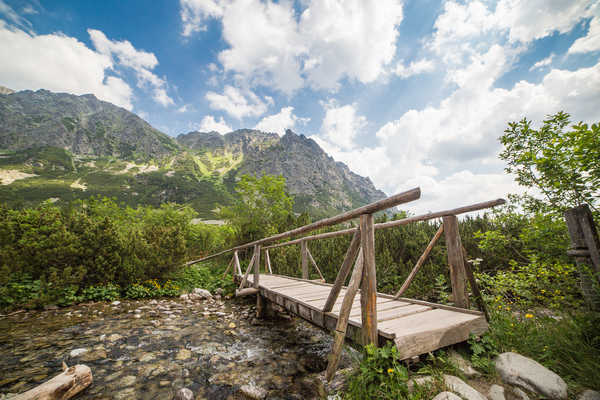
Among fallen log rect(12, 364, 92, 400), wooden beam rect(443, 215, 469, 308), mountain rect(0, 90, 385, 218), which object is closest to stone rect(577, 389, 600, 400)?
wooden beam rect(443, 215, 469, 308)

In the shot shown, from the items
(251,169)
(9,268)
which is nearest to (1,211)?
(9,268)

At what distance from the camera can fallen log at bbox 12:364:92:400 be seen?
187cm

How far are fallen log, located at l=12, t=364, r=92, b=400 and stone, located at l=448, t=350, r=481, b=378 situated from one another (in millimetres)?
3508

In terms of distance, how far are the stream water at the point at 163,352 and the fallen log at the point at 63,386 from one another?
11 centimetres

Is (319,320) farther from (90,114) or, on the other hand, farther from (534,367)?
(90,114)

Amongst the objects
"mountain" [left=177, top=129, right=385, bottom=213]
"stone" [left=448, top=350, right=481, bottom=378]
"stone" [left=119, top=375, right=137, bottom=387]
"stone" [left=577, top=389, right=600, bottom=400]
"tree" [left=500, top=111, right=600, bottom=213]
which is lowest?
"stone" [left=119, top=375, right=137, bottom=387]

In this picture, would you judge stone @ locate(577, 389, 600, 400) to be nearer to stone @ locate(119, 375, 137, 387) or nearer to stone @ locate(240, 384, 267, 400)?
stone @ locate(240, 384, 267, 400)

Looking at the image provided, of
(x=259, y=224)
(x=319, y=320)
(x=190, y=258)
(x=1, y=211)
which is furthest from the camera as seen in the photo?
(x=259, y=224)

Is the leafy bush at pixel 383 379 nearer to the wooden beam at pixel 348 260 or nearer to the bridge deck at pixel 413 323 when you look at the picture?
the bridge deck at pixel 413 323

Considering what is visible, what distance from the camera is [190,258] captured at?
10.8 m

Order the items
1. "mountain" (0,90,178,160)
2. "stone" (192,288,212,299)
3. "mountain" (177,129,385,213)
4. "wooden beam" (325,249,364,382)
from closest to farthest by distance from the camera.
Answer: "wooden beam" (325,249,364,382) → "stone" (192,288,212,299) → "mountain" (177,129,385,213) → "mountain" (0,90,178,160)

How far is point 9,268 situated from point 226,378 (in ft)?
17.9

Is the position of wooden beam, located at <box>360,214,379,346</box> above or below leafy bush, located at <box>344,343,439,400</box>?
above

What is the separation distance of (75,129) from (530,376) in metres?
209
